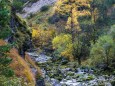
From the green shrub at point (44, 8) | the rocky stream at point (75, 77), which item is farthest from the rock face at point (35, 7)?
the rocky stream at point (75, 77)

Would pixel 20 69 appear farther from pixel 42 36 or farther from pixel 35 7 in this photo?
pixel 35 7

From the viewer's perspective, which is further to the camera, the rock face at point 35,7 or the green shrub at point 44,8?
the rock face at point 35,7

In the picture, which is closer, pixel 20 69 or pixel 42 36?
pixel 20 69

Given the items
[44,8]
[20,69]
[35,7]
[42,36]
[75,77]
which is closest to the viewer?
[20,69]

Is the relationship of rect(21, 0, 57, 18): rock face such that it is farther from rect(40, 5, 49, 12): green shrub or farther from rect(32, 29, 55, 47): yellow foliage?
rect(32, 29, 55, 47): yellow foliage

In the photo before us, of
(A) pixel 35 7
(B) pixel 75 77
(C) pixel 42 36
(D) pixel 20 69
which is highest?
(D) pixel 20 69

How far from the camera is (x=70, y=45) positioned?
2445 inches

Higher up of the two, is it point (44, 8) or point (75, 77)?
point (44, 8)

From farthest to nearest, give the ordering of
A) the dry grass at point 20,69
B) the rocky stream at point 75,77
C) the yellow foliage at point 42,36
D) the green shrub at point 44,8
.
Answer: the green shrub at point 44,8, the yellow foliage at point 42,36, the rocky stream at point 75,77, the dry grass at point 20,69

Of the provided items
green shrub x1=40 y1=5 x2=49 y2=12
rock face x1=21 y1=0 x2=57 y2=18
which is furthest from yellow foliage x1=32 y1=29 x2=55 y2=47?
rock face x1=21 y1=0 x2=57 y2=18

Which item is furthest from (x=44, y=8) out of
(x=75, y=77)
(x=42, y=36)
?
(x=75, y=77)

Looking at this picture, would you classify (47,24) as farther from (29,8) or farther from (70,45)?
(70,45)

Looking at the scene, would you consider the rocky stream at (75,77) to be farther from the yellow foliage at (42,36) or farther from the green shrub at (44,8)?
the green shrub at (44,8)

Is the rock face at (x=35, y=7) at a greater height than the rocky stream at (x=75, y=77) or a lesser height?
greater
